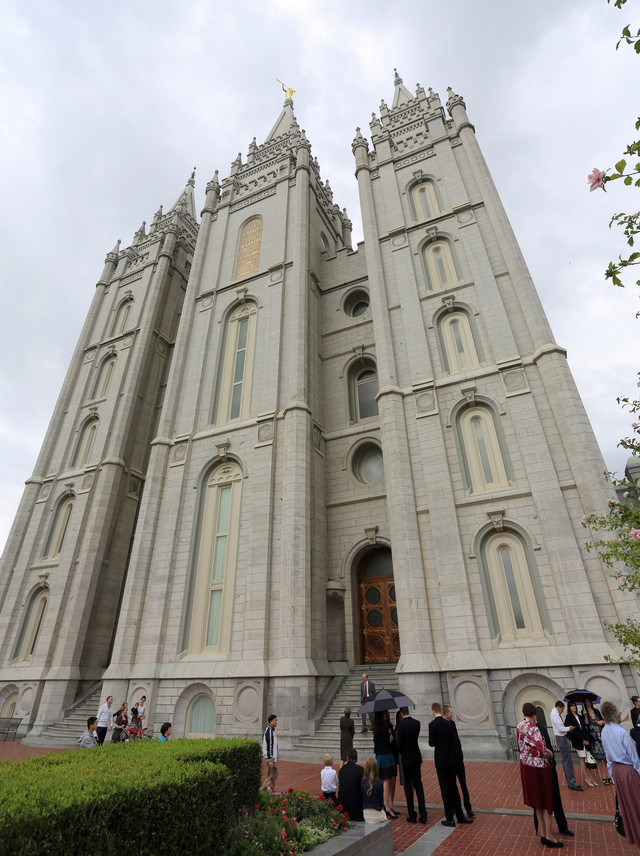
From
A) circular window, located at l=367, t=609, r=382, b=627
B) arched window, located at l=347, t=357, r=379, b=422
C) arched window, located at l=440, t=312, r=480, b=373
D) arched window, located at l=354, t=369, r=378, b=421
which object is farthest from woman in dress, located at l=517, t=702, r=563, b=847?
arched window, located at l=354, t=369, r=378, b=421

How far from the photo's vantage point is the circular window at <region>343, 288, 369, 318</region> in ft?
80.7

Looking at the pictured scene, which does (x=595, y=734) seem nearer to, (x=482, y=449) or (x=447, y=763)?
(x=447, y=763)

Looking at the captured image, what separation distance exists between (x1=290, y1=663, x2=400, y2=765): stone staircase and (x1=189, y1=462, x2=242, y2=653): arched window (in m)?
4.20

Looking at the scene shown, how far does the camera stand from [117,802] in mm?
3957

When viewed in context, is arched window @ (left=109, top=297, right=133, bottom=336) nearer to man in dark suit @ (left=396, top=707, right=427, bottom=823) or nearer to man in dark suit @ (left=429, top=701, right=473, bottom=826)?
man in dark suit @ (left=396, top=707, right=427, bottom=823)

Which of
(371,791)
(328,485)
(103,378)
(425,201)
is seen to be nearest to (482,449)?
(328,485)

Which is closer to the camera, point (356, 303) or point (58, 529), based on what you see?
point (58, 529)

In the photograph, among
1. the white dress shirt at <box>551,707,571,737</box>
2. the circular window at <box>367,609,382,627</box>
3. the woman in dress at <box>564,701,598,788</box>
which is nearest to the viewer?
the woman in dress at <box>564,701,598,788</box>

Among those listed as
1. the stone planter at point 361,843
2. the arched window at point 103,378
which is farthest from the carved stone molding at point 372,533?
the arched window at point 103,378

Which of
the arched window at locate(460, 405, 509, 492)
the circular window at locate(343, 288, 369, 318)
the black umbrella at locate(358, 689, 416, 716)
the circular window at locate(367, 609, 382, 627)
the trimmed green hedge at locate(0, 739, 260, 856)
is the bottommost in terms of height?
the trimmed green hedge at locate(0, 739, 260, 856)

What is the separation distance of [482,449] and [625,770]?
10954 millimetres

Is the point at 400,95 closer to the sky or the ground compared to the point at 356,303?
closer to the sky

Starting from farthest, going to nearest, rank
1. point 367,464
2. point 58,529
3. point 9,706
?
1. point 58,529
2. point 367,464
3. point 9,706

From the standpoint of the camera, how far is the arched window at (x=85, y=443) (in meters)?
26.2
